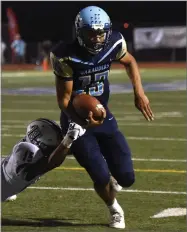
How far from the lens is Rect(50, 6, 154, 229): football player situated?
5.18 metres

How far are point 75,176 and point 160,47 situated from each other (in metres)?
25.8

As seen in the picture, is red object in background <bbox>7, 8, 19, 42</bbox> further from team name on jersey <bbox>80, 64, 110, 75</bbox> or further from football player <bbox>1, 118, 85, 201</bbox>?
football player <bbox>1, 118, 85, 201</bbox>

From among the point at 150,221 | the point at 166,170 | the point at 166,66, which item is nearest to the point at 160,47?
the point at 166,66

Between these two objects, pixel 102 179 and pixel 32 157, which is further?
pixel 102 179

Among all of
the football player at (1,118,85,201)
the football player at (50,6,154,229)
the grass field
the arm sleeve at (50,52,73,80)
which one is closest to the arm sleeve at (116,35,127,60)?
the football player at (50,6,154,229)

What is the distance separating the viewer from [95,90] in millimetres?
5418

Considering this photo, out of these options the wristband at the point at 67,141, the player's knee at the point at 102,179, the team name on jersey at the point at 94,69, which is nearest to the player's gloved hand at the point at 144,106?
the team name on jersey at the point at 94,69

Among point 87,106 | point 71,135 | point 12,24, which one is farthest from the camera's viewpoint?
point 12,24

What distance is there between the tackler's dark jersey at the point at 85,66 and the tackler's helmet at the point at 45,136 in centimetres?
36

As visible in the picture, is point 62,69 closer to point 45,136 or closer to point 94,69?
point 94,69

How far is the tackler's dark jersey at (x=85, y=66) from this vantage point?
527 cm

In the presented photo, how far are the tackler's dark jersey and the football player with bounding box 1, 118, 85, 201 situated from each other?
0.39 m

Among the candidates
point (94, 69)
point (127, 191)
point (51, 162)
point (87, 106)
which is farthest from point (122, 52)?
point (127, 191)

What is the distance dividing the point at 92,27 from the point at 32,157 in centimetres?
98
